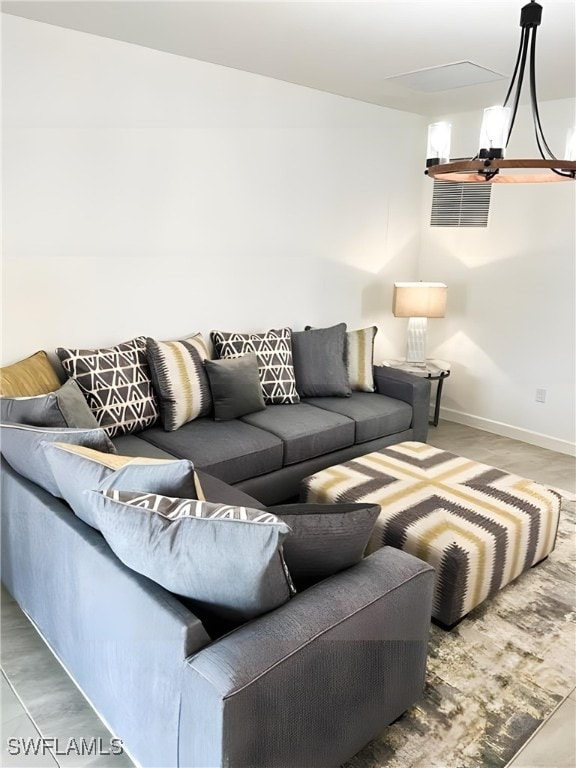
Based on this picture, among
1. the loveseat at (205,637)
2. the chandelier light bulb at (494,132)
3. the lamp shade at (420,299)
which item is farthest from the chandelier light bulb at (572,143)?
the lamp shade at (420,299)

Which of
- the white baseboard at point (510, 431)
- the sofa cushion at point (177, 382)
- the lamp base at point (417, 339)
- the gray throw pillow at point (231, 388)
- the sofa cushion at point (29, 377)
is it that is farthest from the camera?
the lamp base at point (417, 339)

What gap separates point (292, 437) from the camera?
3.46 metres

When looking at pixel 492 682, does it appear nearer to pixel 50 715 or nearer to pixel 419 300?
pixel 50 715

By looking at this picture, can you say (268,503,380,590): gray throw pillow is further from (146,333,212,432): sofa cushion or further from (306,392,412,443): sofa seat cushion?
(306,392,412,443): sofa seat cushion

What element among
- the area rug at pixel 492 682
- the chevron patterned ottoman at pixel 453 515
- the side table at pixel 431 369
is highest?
the side table at pixel 431 369

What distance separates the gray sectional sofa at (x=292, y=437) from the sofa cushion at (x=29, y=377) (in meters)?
0.46

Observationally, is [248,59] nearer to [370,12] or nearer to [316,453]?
[370,12]

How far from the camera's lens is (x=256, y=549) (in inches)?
57.3

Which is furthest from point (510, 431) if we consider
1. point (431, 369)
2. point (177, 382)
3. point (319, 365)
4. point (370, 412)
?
point (177, 382)

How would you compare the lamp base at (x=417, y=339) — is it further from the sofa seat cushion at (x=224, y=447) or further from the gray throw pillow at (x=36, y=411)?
the gray throw pillow at (x=36, y=411)

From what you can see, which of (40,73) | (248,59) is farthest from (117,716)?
(248,59)

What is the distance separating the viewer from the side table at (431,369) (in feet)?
15.7

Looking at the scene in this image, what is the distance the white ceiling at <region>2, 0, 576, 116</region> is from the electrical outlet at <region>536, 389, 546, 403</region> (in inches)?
85.5

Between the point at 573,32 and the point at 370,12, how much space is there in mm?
995
